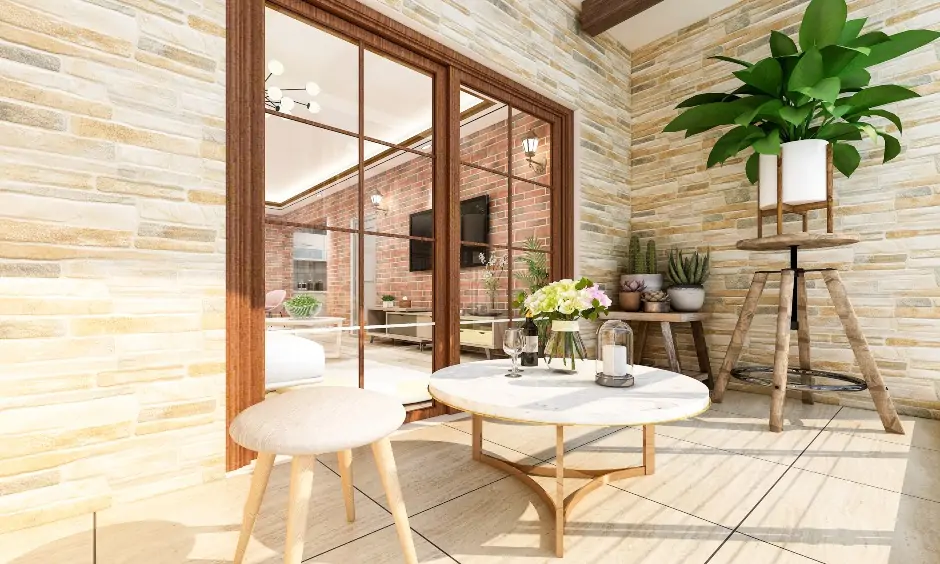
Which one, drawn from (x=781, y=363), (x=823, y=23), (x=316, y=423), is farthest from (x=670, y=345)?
(x=316, y=423)

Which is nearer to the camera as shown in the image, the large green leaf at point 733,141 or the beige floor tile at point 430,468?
the beige floor tile at point 430,468

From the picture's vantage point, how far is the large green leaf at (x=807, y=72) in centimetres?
203

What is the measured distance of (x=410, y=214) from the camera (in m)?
2.44

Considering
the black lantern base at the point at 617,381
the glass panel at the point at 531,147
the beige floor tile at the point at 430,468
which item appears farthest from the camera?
the glass panel at the point at 531,147

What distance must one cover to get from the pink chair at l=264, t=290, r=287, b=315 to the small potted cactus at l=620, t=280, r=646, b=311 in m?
2.33

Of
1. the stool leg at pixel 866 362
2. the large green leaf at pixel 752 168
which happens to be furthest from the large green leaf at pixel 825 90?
the stool leg at pixel 866 362

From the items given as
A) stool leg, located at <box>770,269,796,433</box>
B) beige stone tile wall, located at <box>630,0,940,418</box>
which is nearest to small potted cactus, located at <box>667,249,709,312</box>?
beige stone tile wall, located at <box>630,0,940,418</box>

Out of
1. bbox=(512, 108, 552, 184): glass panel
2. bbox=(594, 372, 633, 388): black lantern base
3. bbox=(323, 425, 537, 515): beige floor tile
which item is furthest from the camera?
bbox=(512, 108, 552, 184): glass panel

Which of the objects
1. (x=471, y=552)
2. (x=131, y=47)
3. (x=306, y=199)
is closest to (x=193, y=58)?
(x=131, y=47)

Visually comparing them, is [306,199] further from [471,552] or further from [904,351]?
[904,351]

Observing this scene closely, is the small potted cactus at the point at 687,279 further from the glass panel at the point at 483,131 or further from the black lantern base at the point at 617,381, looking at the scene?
the black lantern base at the point at 617,381

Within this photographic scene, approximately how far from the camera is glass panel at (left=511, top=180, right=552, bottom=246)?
3.01m

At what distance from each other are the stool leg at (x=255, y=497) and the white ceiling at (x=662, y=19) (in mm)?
3426

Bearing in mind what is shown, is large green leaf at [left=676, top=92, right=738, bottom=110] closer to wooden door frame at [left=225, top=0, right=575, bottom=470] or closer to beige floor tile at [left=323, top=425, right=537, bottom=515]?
wooden door frame at [left=225, top=0, right=575, bottom=470]
